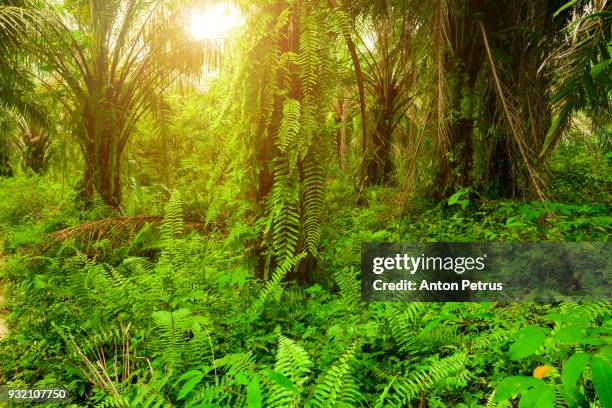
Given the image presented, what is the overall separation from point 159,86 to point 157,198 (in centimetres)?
208

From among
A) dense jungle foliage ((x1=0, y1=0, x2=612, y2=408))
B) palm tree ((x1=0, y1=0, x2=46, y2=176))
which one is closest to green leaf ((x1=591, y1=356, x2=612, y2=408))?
dense jungle foliage ((x1=0, y1=0, x2=612, y2=408))

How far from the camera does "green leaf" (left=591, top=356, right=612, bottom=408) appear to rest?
880 mm

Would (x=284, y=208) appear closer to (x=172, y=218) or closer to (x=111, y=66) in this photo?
(x=172, y=218)

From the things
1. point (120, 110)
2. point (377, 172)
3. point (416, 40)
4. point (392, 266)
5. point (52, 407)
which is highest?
point (416, 40)

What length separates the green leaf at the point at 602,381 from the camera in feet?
2.89

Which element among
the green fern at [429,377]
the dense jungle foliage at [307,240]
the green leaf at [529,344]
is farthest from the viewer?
the dense jungle foliage at [307,240]

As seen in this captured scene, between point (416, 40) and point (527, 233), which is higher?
point (416, 40)

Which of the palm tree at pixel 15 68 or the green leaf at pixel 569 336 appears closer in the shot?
the green leaf at pixel 569 336

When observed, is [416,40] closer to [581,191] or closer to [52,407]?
[581,191]

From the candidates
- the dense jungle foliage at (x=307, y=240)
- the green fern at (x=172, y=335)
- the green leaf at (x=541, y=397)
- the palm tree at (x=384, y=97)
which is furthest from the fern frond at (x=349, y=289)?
the palm tree at (x=384, y=97)

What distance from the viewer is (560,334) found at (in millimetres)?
1152

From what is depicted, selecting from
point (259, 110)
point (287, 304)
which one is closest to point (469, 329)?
point (287, 304)

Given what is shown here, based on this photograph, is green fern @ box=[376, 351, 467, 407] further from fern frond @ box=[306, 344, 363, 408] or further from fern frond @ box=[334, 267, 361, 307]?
fern frond @ box=[334, 267, 361, 307]

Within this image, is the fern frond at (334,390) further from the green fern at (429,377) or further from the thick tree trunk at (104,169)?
the thick tree trunk at (104,169)
